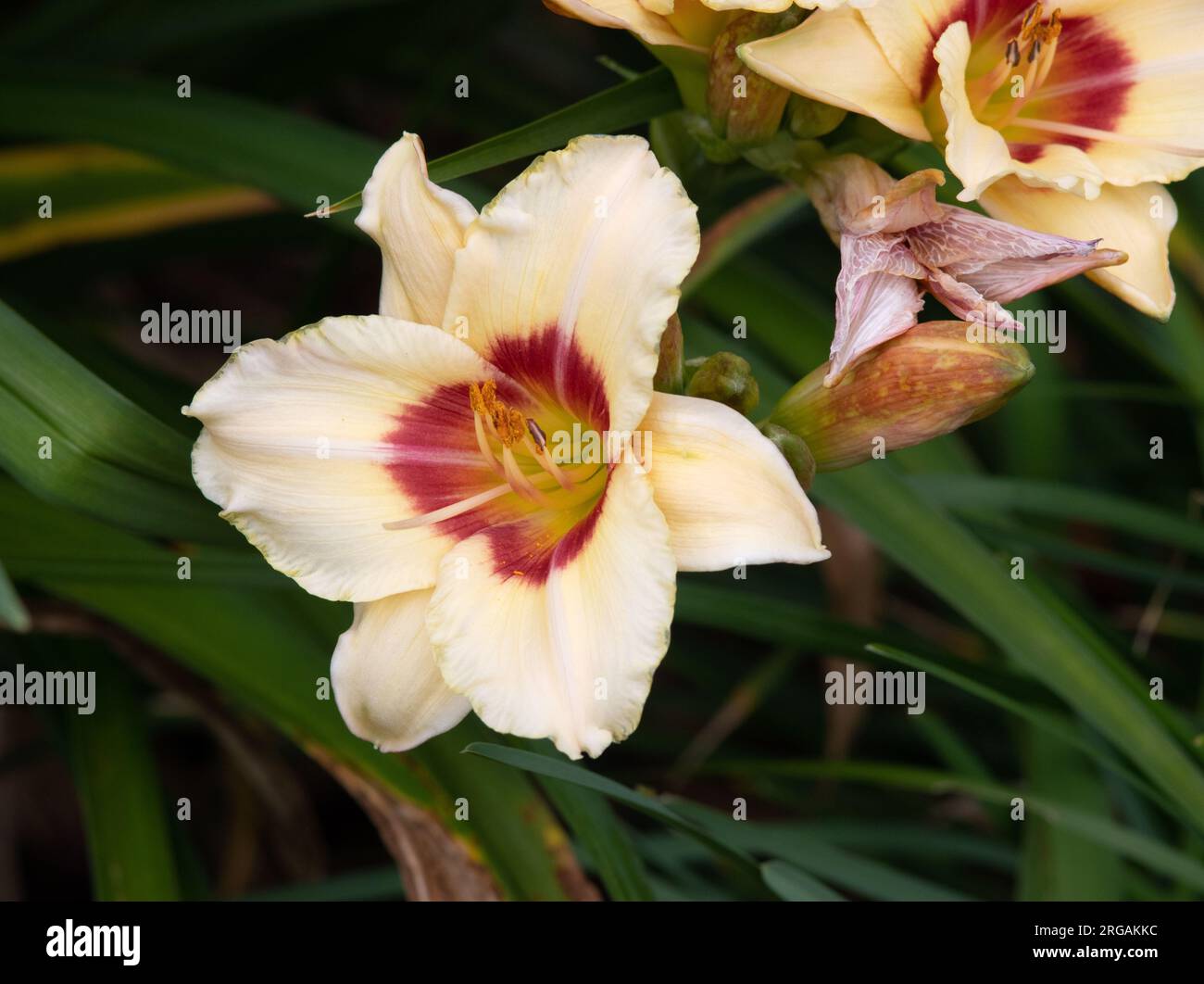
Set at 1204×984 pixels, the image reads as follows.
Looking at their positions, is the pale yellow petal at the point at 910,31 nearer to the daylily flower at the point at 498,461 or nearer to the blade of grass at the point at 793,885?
A: the daylily flower at the point at 498,461

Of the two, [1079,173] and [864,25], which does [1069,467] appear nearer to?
[1079,173]

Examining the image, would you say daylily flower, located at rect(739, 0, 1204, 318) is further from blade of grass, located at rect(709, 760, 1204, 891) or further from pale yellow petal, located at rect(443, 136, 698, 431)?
blade of grass, located at rect(709, 760, 1204, 891)

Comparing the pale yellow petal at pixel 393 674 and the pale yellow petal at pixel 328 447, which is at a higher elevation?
the pale yellow petal at pixel 328 447

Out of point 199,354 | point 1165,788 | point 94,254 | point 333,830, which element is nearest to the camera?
point 1165,788

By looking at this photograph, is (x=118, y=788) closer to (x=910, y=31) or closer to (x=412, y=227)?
(x=412, y=227)

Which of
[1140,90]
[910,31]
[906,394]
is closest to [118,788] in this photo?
[906,394]

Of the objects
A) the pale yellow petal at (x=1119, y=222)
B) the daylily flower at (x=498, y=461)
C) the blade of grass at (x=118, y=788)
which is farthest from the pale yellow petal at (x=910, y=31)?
the blade of grass at (x=118, y=788)

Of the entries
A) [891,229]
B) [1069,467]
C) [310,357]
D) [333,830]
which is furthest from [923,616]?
[310,357]
